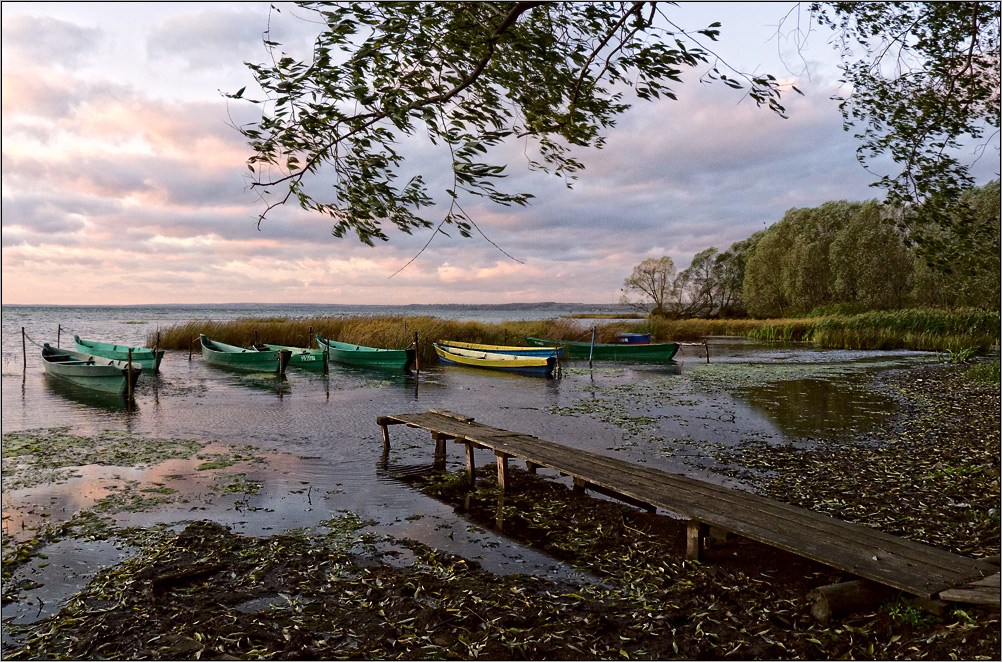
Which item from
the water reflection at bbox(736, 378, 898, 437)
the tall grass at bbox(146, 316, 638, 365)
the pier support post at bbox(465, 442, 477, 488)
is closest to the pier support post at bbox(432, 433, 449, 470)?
the pier support post at bbox(465, 442, 477, 488)

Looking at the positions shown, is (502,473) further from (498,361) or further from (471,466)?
(498,361)

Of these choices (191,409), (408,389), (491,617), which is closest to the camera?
(491,617)

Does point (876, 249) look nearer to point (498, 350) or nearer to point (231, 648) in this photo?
point (498, 350)

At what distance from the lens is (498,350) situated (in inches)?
1158

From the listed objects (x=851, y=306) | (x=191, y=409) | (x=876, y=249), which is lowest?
(x=191, y=409)

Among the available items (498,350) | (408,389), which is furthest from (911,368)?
(408,389)

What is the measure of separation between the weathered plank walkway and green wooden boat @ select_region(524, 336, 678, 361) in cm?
2371

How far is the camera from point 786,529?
18.6 ft

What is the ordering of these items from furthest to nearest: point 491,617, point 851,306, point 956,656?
point 851,306 < point 491,617 < point 956,656

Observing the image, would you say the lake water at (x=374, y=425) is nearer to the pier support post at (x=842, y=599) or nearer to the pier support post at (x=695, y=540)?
the pier support post at (x=695, y=540)

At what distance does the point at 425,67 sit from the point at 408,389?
58.2ft

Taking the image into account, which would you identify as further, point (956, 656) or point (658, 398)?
point (658, 398)

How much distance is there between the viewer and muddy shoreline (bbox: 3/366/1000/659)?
180 inches

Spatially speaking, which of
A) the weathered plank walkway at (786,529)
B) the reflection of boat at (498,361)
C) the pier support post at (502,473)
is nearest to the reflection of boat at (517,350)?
the reflection of boat at (498,361)
